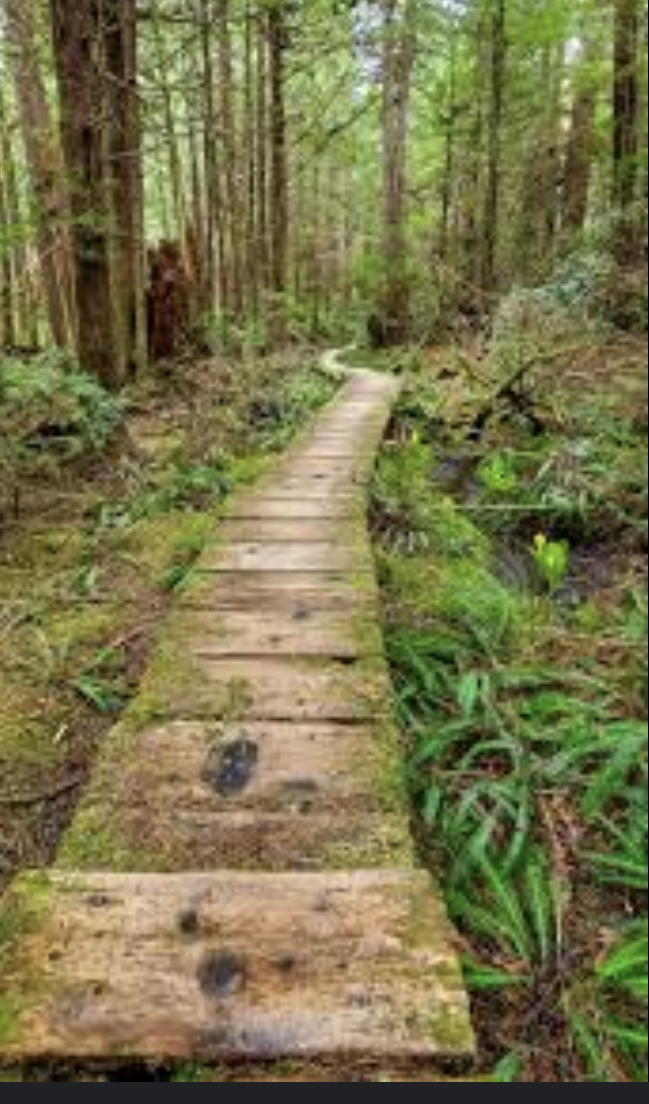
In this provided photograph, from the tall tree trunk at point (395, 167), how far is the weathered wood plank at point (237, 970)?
16249mm

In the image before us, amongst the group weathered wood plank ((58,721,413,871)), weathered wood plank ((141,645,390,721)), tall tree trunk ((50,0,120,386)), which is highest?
tall tree trunk ((50,0,120,386))

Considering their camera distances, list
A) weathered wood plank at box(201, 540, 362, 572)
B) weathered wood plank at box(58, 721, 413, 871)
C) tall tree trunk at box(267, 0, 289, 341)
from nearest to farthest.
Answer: weathered wood plank at box(58, 721, 413, 871), weathered wood plank at box(201, 540, 362, 572), tall tree trunk at box(267, 0, 289, 341)

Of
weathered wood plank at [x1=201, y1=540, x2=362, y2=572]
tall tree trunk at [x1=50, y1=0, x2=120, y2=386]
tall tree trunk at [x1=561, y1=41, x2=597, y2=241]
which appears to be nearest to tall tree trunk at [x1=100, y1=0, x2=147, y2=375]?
tall tree trunk at [x1=50, y1=0, x2=120, y2=386]

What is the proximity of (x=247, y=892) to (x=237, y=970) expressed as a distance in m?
0.25

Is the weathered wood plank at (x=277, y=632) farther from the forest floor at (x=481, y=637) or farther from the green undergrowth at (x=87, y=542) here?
the green undergrowth at (x=87, y=542)

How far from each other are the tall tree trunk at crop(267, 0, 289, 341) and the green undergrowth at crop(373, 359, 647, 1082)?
1498 centimetres

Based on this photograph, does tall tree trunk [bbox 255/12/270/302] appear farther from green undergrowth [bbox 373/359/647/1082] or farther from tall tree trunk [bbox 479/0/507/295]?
green undergrowth [bbox 373/359/647/1082]

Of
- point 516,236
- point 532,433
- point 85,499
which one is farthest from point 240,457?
point 516,236

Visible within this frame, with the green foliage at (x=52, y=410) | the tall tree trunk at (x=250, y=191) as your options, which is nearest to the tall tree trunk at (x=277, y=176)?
the tall tree trunk at (x=250, y=191)

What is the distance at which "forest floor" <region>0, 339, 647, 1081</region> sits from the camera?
2.33 m

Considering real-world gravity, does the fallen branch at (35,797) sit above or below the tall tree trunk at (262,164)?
below

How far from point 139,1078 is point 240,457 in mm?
7097

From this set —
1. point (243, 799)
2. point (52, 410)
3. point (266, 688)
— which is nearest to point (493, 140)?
point (52, 410)

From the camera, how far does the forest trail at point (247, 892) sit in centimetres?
222
